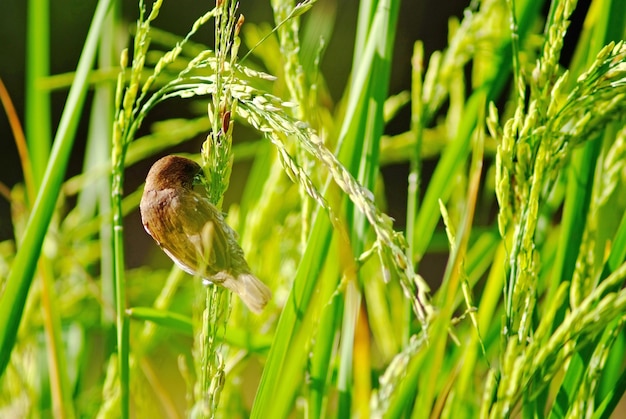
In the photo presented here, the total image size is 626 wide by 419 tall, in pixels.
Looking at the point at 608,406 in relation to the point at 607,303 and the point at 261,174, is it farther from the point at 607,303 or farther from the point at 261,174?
the point at 261,174

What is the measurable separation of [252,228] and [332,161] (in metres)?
0.30

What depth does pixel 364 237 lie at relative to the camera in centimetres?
58

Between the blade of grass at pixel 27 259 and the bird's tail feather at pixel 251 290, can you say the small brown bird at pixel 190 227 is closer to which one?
the bird's tail feather at pixel 251 290

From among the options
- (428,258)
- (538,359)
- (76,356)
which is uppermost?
(538,359)

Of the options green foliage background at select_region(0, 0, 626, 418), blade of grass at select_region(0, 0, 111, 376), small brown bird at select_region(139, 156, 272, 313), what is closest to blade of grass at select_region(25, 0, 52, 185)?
green foliage background at select_region(0, 0, 626, 418)

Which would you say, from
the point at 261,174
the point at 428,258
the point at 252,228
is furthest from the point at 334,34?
the point at 252,228

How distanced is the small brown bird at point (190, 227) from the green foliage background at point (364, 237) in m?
0.02

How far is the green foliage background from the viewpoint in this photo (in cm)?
39

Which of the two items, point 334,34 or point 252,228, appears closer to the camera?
point 252,228

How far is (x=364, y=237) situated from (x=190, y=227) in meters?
0.19

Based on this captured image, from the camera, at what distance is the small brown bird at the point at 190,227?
0.43 meters

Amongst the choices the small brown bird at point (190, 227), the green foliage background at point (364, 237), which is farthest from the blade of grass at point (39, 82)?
the small brown bird at point (190, 227)

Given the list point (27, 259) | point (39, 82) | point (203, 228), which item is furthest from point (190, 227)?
point (39, 82)

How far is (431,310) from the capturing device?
0.34 m
